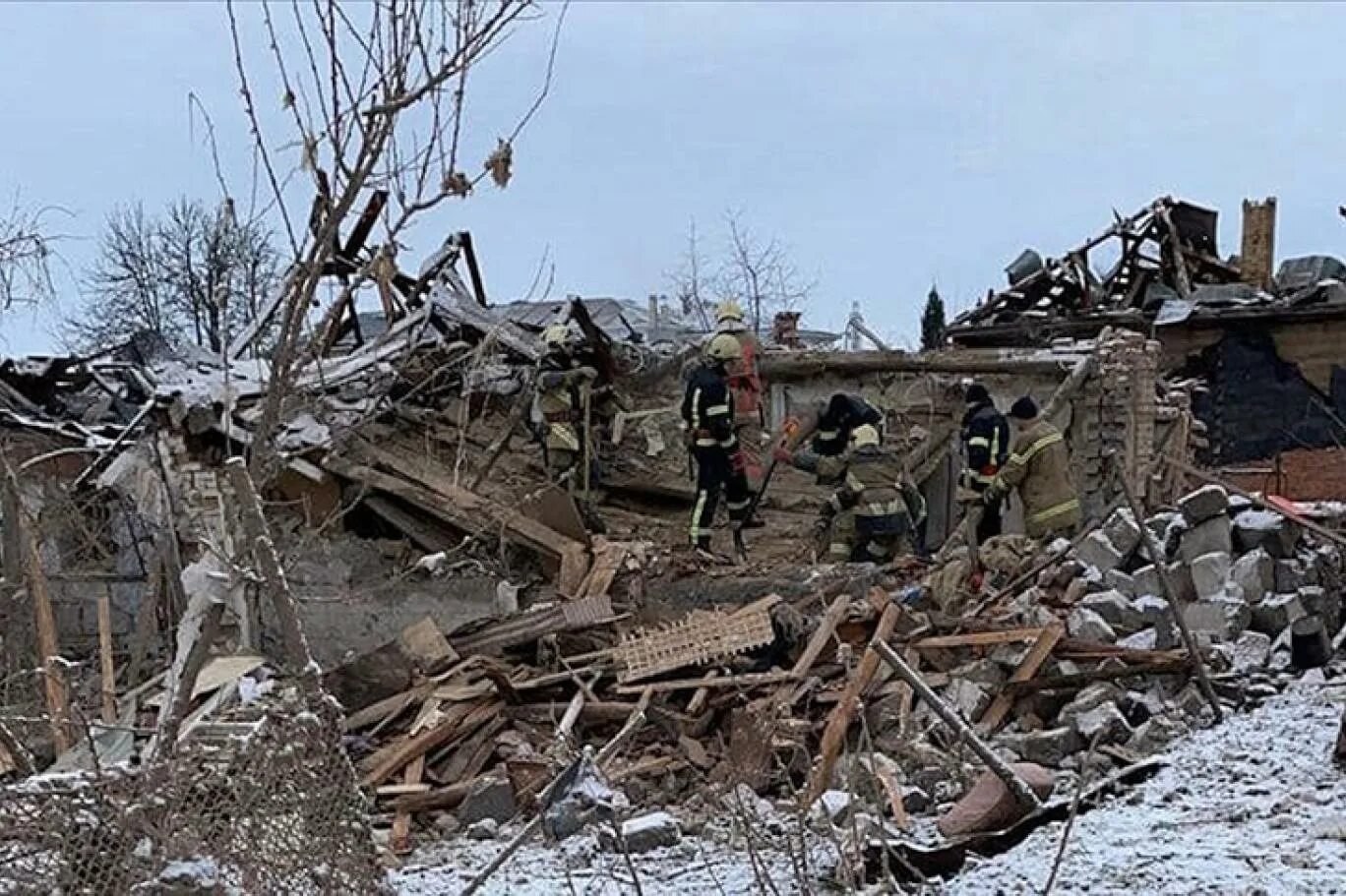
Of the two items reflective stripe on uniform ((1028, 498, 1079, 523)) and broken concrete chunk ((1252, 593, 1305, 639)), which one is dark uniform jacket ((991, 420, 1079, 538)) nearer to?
reflective stripe on uniform ((1028, 498, 1079, 523))

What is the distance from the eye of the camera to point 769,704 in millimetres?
7441

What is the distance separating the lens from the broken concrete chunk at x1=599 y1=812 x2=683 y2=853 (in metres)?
5.70

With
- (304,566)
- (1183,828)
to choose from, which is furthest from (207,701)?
(1183,828)

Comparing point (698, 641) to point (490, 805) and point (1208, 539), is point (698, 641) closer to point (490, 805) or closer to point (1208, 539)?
point (490, 805)

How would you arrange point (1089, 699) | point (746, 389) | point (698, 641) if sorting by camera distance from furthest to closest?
point (746, 389)
point (698, 641)
point (1089, 699)

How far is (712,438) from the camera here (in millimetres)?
11047

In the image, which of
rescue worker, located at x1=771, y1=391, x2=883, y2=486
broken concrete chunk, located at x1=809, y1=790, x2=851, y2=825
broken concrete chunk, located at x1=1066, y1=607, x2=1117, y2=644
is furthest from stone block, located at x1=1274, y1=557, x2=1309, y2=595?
broken concrete chunk, located at x1=809, y1=790, x2=851, y2=825

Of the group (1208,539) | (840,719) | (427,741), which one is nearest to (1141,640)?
(1208,539)

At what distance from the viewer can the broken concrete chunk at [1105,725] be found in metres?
6.36

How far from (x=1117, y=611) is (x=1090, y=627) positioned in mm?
299

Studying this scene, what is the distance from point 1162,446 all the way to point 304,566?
788cm

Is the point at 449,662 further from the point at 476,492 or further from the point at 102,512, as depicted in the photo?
the point at 102,512

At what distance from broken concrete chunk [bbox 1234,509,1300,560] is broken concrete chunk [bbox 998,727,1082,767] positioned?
7.70 feet

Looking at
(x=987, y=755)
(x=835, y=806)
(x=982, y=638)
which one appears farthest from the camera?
(x=982, y=638)
